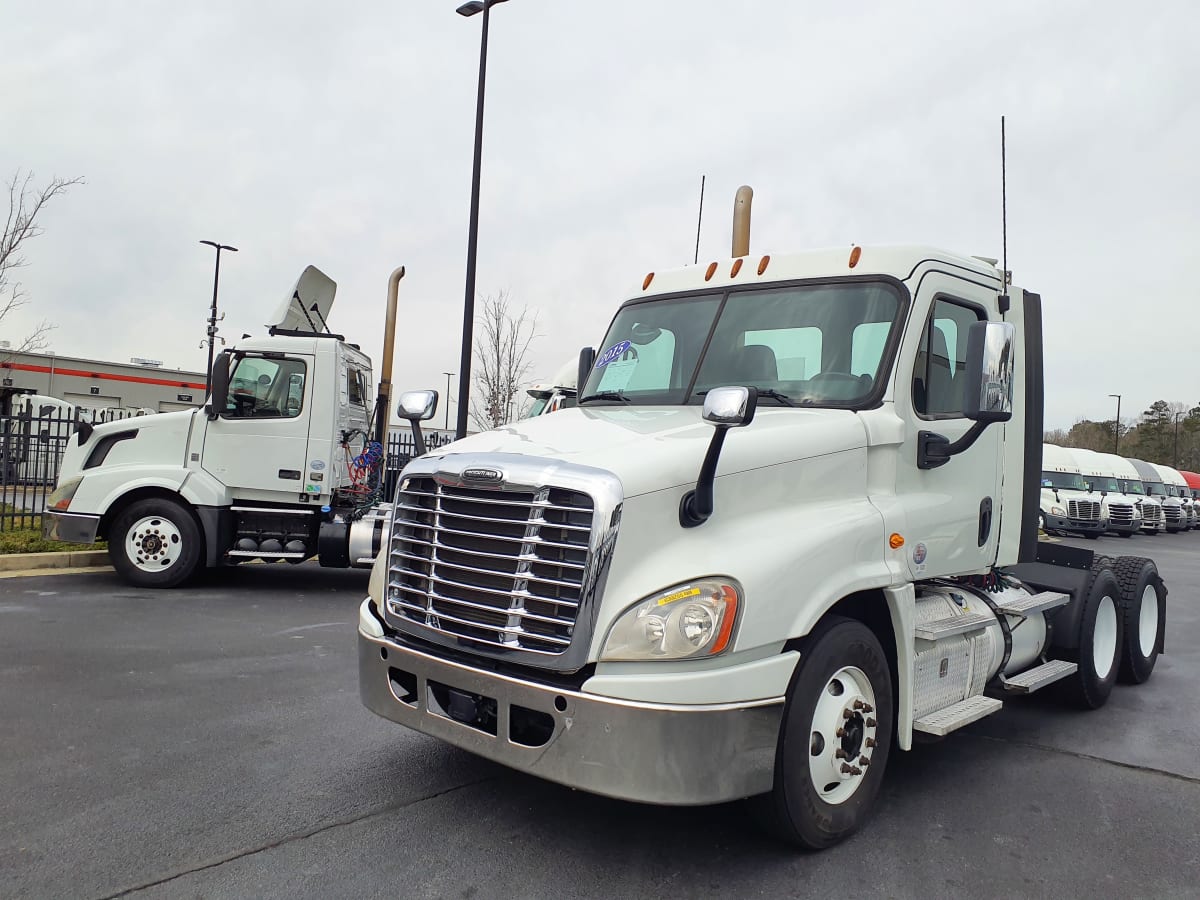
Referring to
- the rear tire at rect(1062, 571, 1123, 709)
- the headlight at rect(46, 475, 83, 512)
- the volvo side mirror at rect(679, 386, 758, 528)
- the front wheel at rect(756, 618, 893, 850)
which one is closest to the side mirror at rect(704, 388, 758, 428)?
the volvo side mirror at rect(679, 386, 758, 528)

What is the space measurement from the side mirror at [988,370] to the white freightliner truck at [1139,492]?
33365mm

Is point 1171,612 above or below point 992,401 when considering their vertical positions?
below

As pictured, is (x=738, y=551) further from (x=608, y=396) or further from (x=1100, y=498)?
(x=1100, y=498)

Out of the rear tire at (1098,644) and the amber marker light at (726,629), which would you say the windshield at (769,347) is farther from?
the rear tire at (1098,644)

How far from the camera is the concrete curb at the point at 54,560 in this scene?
10.4m

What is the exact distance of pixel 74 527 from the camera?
9.29 m

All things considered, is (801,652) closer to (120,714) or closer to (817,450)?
(817,450)

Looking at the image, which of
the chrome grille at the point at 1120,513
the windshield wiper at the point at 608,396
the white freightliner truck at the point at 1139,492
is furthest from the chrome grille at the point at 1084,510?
the windshield wiper at the point at 608,396

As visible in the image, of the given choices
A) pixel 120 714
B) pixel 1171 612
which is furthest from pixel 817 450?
pixel 1171 612

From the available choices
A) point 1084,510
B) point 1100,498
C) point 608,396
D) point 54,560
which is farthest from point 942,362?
point 1100,498

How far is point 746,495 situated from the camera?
139 inches

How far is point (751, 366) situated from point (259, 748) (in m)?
3.14

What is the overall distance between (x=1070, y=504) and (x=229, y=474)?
27.3m

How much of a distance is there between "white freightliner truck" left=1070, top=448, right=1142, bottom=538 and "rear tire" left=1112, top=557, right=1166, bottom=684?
84.5 feet
